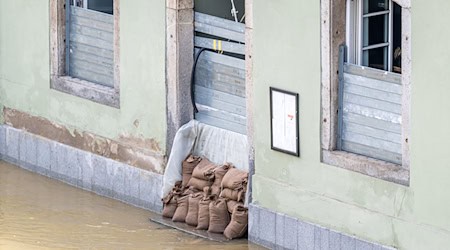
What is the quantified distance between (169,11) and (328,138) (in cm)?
310

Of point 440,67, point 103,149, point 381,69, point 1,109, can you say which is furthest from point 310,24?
point 1,109

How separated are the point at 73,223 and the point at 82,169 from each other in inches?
70.4

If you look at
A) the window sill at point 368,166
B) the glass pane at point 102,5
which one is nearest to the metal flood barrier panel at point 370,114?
the window sill at point 368,166

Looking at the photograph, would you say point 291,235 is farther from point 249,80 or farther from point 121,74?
point 121,74

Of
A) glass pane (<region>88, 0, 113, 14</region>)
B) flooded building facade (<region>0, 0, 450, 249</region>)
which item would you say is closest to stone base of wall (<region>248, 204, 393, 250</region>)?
flooded building facade (<region>0, 0, 450, 249</region>)

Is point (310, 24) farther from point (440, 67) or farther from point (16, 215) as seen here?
point (16, 215)

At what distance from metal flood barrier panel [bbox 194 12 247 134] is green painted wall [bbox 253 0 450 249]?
0.84m

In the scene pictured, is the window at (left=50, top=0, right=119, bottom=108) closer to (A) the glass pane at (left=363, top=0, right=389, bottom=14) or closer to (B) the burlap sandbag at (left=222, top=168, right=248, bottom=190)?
(B) the burlap sandbag at (left=222, top=168, right=248, bottom=190)

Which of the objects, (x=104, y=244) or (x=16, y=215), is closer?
(x=104, y=244)

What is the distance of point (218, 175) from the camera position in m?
17.7

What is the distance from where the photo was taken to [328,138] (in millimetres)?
16094

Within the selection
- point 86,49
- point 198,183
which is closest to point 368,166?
point 198,183

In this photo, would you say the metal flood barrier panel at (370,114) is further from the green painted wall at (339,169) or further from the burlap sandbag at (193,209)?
the burlap sandbag at (193,209)

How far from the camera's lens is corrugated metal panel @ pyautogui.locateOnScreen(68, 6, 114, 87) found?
64.7 feet
